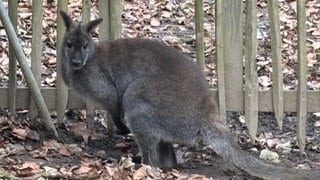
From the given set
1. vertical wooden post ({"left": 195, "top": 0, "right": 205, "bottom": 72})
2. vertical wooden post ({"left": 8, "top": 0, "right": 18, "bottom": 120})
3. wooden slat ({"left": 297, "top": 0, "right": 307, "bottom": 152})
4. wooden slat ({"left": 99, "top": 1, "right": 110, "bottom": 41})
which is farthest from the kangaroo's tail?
vertical wooden post ({"left": 8, "top": 0, "right": 18, "bottom": 120})

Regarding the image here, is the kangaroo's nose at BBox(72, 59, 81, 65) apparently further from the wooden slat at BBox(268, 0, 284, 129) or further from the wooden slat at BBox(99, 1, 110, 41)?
the wooden slat at BBox(268, 0, 284, 129)

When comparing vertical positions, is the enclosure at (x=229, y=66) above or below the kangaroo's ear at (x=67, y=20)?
below

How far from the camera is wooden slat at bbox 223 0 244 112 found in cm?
693

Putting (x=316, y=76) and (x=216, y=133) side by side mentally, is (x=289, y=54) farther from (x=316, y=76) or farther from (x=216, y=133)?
(x=216, y=133)

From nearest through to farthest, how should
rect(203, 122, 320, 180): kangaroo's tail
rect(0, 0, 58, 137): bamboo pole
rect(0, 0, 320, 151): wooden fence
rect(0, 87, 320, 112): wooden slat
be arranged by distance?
rect(203, 122, 320, 180): kangaroo's tail
rect(0, 0, 58, 137): bamboo pole
rect(0, 0, 320, 151): wooden fence
rect(0, 87, 320, 112): wooden slat

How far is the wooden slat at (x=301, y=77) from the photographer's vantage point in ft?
22.4

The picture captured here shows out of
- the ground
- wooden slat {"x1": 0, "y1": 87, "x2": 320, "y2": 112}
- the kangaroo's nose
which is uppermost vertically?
the kangaroo's nose

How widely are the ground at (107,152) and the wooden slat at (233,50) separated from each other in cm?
50

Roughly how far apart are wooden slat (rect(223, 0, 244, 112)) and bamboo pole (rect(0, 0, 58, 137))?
1.56m

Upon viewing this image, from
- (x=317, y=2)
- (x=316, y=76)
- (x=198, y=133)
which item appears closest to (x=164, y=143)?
(x=198, y=133)

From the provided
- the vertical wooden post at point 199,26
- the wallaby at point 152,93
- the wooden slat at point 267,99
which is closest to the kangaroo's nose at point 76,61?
the wallaby at point 152,93

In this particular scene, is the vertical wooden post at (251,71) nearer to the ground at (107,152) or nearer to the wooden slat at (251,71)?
the wooden slat at (251,71)

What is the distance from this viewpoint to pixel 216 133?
626cm

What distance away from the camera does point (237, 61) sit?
7004 millimetres
